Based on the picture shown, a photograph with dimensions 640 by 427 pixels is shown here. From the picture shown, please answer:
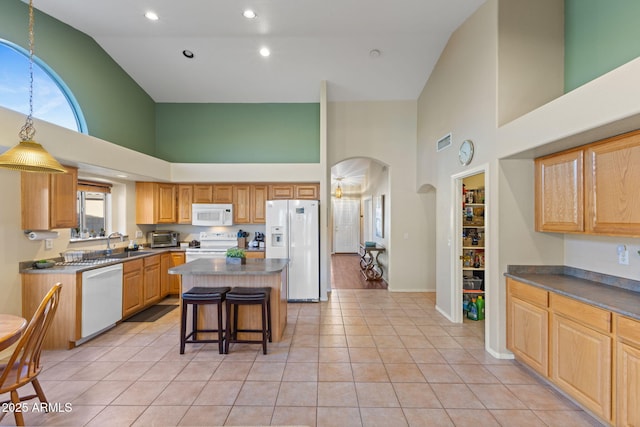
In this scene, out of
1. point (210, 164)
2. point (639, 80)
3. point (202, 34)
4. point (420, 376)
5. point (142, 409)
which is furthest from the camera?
point (210, 164)

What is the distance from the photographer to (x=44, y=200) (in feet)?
10.3

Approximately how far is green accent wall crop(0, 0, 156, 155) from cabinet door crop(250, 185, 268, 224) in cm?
217

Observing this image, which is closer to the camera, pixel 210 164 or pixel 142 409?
pixel 142 409

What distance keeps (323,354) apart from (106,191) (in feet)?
14.2

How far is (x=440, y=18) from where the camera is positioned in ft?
11.6


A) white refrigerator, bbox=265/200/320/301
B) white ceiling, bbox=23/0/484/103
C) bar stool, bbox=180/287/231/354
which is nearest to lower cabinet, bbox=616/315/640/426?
bar stool, bbox=180/287/231/354

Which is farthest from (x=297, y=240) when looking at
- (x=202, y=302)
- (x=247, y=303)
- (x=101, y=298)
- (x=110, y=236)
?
(x=110, y=236)

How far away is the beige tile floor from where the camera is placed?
2072mm

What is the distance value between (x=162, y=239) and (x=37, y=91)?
273 centimetres

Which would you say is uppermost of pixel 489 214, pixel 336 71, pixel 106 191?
pixel 336 71

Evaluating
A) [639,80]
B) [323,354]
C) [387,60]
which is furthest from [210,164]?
[639,80]

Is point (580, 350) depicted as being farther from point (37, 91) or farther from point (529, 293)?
point (37, 91)

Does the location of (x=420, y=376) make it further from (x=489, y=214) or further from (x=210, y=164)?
(x=210, y=164)

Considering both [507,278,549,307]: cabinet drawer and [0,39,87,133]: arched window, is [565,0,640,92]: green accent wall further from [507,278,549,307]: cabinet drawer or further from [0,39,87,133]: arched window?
[0,39,87,133]: arched window
